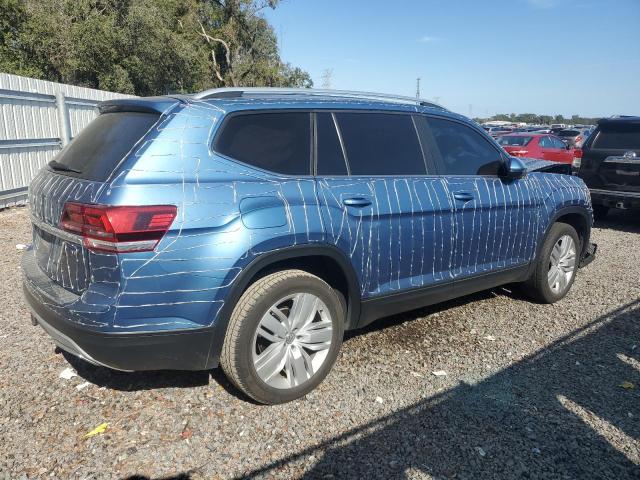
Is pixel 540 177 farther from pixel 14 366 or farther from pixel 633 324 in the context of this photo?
pixel 14 366

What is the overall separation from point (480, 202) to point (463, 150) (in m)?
0.46

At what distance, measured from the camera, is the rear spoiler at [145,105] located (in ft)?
9.30

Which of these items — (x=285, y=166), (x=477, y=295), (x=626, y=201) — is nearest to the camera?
(x=285, y=166)

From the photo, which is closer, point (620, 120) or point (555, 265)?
point (555, 265)

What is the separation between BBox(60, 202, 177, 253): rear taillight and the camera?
7.97 ft

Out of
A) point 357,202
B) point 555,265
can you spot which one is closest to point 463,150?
point 357,202

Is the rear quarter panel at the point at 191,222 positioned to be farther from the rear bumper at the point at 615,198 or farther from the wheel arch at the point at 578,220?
the rear bumper at the point at 615,198

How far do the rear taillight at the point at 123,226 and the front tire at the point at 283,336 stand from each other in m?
0.61

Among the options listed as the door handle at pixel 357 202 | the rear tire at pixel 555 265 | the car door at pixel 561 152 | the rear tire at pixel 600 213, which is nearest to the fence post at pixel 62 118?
the door handle at pixel 357 202

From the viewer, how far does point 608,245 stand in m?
7.56

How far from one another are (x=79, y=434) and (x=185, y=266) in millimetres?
1166

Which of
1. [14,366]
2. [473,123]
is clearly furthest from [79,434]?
[473,123]

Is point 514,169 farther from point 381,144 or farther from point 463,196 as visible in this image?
point 381,144

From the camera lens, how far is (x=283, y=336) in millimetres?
3010
